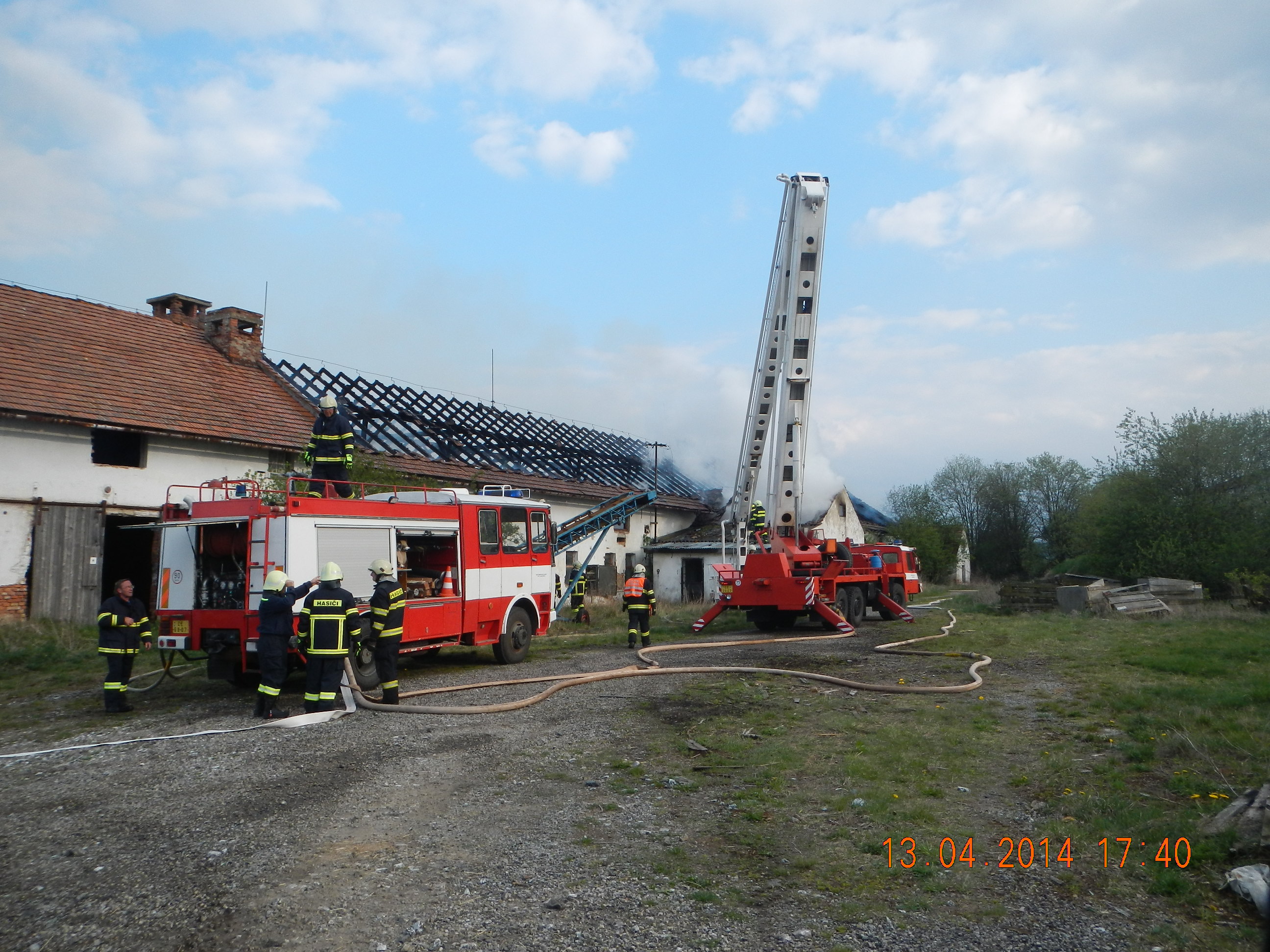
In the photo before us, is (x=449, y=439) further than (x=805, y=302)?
Yes

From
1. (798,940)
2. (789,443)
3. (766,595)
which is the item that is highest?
(789,443)

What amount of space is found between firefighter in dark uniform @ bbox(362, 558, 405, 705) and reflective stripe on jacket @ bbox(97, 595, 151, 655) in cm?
240

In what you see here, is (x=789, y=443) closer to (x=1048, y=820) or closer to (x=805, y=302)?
(x=805, y=302)

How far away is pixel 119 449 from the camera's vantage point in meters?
17.4

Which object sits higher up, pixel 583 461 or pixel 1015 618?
pixel 583 461

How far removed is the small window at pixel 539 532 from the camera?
13727 mm

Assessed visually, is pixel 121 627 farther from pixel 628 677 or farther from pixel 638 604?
pixel 638 604

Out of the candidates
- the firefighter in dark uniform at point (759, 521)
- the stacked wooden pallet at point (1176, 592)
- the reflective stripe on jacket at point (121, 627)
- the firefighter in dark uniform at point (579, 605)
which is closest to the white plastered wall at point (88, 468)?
the firefighter in dark uniform at point (579, 605)

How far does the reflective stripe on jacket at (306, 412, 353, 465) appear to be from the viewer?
1188 centimetres

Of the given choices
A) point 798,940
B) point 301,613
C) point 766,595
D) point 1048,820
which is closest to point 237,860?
point 798,940

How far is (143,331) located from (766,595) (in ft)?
49.4

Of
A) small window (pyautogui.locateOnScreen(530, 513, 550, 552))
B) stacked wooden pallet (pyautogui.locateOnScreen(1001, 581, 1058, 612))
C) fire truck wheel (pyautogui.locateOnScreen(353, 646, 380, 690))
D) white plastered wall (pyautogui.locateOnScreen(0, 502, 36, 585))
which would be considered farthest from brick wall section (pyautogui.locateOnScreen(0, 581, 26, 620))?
stacked wooden pallet (pyautogui.locateOnScreen(1001, 581, 1058, 612))

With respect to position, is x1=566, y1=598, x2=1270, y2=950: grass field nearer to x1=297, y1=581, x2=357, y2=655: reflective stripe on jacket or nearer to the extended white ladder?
x1=297, y1=581, x2=357, y2=655: reflective stripe on jacket

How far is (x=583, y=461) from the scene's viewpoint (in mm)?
32281
